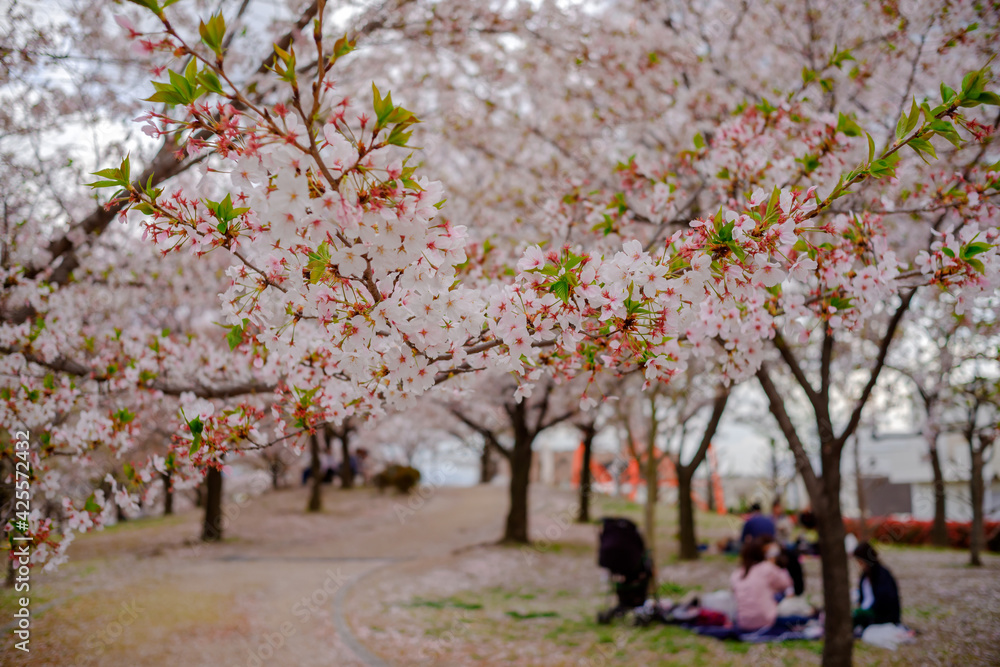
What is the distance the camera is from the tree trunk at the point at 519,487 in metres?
11.7

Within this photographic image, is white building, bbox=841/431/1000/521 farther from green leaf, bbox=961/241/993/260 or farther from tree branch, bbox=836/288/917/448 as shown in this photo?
green leaf, bbox=961/241/993/260

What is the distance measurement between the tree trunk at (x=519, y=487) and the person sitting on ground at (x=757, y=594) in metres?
6.31

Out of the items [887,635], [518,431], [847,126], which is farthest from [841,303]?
[518,431]

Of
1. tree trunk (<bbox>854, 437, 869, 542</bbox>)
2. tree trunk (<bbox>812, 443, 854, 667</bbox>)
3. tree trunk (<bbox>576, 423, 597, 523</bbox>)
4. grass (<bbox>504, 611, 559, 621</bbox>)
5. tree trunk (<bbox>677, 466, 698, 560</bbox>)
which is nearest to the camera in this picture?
tree trunk (<bbox>812, 443, 854, 667</bbox>)

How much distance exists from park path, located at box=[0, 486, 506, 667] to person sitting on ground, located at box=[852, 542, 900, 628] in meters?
4.51

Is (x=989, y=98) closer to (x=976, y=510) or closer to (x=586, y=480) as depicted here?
(x=976, y=510)

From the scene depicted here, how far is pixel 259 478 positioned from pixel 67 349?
713 inches

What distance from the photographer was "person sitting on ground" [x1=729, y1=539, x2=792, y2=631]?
17.9 feet

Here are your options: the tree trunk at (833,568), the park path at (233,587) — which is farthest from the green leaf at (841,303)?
the park path at (233,587)

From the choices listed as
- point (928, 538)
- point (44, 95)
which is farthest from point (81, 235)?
point (928, 538)

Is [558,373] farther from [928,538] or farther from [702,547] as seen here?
[928,538]

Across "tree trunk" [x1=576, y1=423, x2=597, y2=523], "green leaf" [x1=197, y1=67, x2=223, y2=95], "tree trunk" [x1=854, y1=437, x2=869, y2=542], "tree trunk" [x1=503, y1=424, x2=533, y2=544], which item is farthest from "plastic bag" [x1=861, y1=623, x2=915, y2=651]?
"tree trunk" [x1=576, y1=423, x2=597, y2=523]

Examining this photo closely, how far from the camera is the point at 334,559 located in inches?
414

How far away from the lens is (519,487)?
11812 mm
